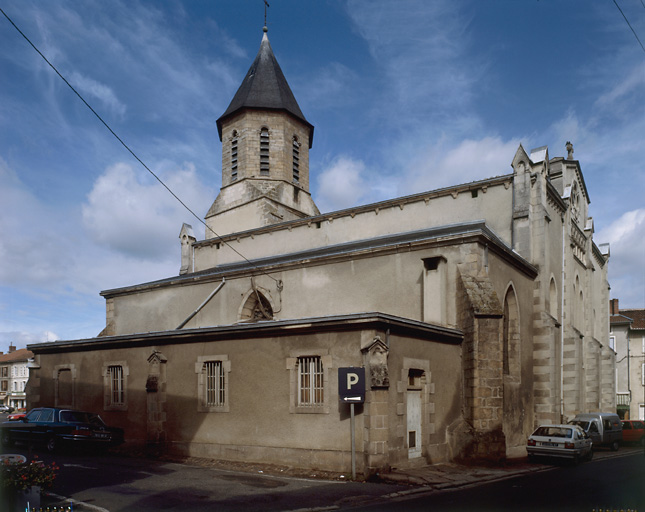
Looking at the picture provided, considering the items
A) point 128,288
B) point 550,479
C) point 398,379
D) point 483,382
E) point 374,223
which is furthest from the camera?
point 128,288

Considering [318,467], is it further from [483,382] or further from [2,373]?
[2,373]

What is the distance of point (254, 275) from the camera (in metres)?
23.0

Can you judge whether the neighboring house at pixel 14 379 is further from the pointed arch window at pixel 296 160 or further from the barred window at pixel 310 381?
the barred window at pixel 310 381

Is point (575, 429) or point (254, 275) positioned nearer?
point (575, 429)

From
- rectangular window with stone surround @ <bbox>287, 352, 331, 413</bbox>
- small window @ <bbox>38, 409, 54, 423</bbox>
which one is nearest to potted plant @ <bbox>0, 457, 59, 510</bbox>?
rectangular window with stone surround @ <bbox>287, 352, 331, 413</bbox>

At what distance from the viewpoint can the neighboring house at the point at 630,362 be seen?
135 feet

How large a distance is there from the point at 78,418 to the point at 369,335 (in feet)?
31.9

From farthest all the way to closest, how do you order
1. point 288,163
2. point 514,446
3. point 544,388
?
point 288,163
point 544,388
point 514,446

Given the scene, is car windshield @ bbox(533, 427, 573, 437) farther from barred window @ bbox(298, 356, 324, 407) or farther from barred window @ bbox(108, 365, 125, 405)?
barred window @ bbox(108, 365, 125, 405)

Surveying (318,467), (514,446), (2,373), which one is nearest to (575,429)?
(514,446)

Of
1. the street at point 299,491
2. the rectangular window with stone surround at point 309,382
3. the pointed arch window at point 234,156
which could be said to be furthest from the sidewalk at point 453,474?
the pointed arch window at point 234,156

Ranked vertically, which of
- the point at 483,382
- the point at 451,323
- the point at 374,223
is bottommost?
the point at 483,382

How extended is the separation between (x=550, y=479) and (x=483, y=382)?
3.68 meters

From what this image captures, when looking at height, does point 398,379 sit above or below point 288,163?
below
